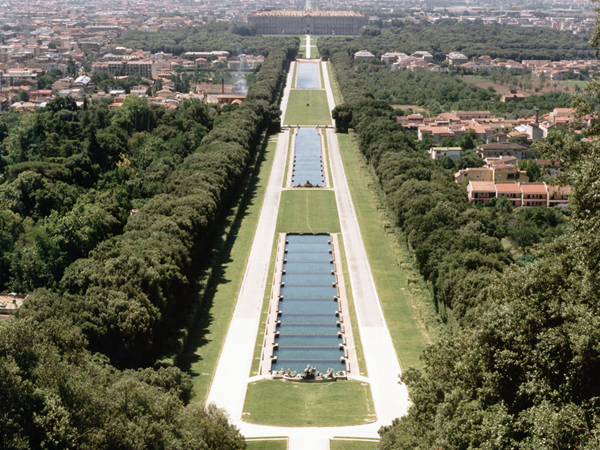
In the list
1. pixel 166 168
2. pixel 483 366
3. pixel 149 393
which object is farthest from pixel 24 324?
pixel 166 168

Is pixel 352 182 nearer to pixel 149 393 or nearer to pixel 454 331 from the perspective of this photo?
pixel 454 331

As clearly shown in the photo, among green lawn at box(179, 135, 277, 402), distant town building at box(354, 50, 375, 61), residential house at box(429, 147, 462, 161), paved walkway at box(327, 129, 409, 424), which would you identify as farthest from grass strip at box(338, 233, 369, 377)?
distant town building at box(354, 50, 375, 61)

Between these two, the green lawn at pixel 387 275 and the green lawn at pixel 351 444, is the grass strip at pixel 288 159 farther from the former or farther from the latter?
the green lawn at pixel 351 444

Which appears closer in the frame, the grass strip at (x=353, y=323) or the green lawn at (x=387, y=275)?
the grass strip at (x=353, y=323)

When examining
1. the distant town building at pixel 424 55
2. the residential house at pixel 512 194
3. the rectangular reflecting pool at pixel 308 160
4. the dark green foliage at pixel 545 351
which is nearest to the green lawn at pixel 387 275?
the rectangular reflecting pool at pixel 308 160

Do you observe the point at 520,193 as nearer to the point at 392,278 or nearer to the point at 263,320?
the point at 392,278

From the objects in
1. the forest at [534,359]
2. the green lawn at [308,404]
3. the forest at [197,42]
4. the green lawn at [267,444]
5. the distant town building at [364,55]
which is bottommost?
the forest at [197,42]
